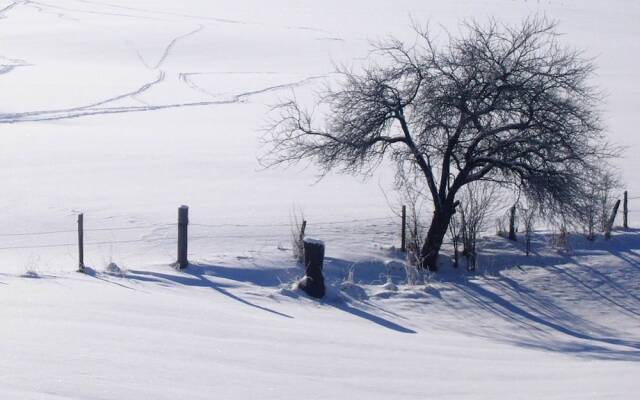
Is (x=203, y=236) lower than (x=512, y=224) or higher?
lower

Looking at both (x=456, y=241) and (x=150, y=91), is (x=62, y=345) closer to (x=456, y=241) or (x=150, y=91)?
(x=456, y=241)

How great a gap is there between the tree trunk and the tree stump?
3381 millimetres

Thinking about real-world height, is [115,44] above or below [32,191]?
above

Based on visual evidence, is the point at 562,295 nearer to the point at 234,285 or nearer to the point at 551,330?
the point at 551,330

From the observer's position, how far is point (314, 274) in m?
13.4

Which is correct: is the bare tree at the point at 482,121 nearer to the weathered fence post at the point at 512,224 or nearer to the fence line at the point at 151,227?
the weathered fence post at the point at 512,224

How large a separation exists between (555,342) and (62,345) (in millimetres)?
7000

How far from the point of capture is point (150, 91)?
43.8 meters

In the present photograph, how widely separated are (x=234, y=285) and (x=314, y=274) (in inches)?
45.2

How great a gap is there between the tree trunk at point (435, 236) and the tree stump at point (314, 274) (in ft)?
11.1

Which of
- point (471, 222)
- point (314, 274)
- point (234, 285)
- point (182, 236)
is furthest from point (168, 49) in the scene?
point (314, 274)

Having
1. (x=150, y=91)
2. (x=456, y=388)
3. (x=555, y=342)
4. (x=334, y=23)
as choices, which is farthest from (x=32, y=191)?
(x=334, y=23)

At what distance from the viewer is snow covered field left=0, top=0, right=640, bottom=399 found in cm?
727

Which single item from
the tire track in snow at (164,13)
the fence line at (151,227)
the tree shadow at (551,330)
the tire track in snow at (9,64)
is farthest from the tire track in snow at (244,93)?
the tree shadow at (551,330)
